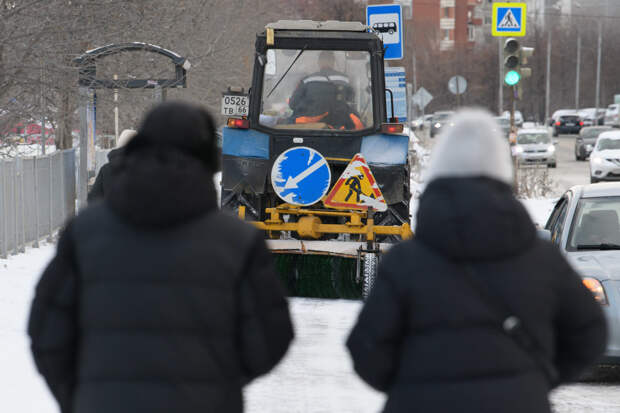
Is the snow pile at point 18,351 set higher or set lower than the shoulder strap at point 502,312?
lower

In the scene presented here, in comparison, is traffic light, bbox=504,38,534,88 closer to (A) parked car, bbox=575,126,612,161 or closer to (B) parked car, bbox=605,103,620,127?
(A) parked car, bbox=575,126,612,161

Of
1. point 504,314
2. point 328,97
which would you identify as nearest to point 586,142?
point 328,97

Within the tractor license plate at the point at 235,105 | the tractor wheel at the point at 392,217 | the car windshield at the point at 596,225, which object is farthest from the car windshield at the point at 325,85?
the car windshield at the point at 596,225

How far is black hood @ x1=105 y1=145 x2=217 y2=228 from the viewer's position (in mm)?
2887

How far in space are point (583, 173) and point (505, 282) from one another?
35.5 m

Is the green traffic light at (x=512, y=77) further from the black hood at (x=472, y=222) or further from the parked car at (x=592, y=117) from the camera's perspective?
the parked car at (x=592, y=117)

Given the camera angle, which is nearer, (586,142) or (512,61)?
(512,61)

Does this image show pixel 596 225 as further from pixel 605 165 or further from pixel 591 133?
pixel 591 133

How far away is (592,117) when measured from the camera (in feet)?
262

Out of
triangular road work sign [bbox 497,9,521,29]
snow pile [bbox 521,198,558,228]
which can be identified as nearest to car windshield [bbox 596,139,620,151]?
snow pile [bbox 521,198,558,228]

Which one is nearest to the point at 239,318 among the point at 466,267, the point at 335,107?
the point at 466,267

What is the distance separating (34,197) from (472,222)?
12.8 m

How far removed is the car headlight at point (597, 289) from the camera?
279 inches

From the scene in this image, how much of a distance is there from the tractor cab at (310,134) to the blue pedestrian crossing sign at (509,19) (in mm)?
9677
